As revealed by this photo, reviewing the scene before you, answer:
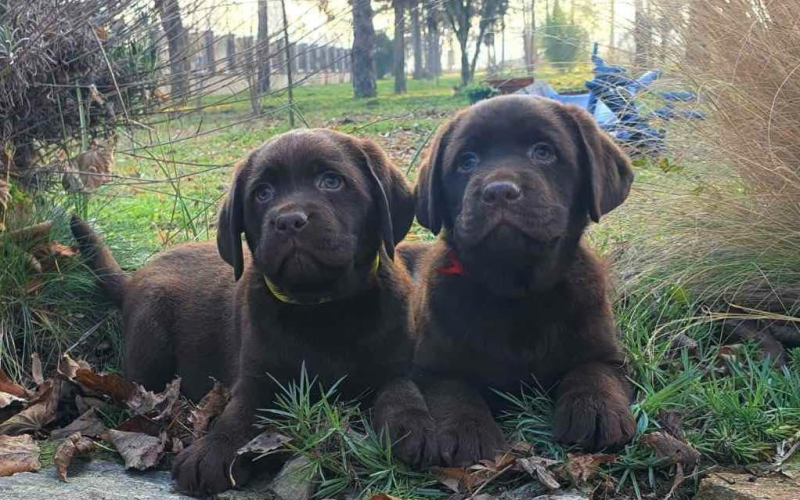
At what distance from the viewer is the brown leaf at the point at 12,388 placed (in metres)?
3.87

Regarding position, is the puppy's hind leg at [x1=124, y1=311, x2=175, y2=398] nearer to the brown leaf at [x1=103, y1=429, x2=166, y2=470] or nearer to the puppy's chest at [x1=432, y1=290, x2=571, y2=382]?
the brown leaf at [x1=103, y1=429, x2=166, y2=470]

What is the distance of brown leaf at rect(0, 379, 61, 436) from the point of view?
3.53 metres

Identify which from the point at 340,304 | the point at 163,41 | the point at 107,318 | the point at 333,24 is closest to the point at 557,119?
the point at 340,304

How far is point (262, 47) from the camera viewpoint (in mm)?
5516

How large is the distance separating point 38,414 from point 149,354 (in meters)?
0.66

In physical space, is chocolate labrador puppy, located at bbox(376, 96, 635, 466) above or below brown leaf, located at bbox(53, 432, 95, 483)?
above

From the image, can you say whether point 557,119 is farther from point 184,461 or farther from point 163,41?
point 163,41

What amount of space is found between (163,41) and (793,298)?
398 cm

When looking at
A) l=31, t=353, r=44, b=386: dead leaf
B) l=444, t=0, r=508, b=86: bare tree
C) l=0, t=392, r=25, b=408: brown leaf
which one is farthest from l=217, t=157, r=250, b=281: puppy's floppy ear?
l=444, t=0, r=508, b=86: bare tree

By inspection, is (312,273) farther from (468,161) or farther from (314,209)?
(468,161)

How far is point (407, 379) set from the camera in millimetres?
3436

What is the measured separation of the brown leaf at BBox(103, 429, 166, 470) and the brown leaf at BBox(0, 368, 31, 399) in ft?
2.21

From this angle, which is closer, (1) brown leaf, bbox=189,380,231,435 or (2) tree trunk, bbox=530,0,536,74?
(1) brown leaf, bbox=189,380,231,435

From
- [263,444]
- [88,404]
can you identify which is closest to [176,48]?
[88,404]
